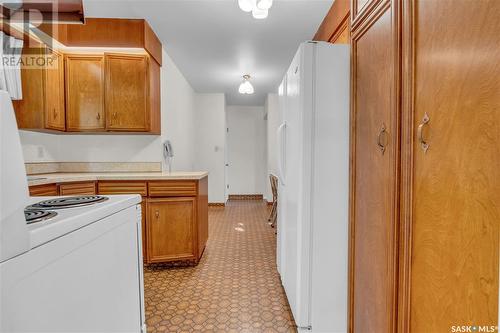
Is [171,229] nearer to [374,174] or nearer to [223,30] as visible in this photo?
[374,174]

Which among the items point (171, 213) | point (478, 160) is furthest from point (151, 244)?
point (478, 160)

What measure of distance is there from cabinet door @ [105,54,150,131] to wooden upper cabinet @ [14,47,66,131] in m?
0.52

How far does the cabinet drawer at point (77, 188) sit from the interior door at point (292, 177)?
6.30 ft

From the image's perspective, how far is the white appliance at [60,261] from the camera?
50 cm

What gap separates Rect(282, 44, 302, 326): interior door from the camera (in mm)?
1565

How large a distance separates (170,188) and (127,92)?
1.29 m

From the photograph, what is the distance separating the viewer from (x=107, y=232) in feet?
2.86

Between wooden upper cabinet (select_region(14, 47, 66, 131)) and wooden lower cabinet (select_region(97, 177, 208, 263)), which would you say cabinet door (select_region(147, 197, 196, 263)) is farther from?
wooden upper cabinet (select_region(14, 47, 66, 131))

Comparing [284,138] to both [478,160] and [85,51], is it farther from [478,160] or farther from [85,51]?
[85,51]

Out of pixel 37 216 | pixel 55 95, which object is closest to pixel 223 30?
pixel 55 95

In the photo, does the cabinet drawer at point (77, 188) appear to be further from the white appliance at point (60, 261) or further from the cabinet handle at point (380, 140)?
the cabinet handle at point (380, 140)

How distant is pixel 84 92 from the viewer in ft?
9.60

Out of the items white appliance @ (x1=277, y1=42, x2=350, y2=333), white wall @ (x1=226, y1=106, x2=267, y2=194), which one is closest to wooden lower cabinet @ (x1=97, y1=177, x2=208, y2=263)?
white appliance @ (x1=277, y1=42, x2=350, y2=333)

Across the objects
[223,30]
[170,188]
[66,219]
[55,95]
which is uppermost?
[223,30]
